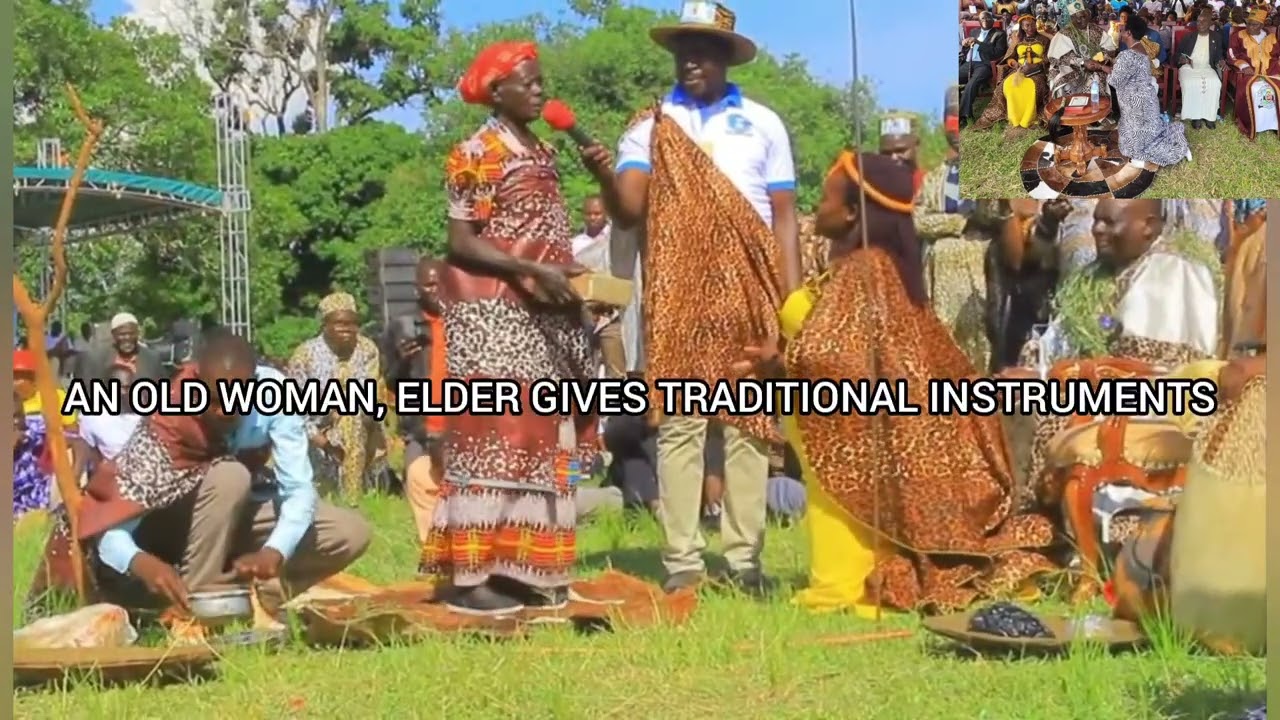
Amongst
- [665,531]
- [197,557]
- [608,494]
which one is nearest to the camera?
[197,557]

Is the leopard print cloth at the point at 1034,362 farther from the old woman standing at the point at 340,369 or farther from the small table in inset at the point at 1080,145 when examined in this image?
the small table in inset at the point at 1080,145

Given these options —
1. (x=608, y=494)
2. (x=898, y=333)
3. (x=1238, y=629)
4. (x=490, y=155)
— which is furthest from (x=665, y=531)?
(x=1238, y=629)

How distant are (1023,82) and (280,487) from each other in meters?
3.70

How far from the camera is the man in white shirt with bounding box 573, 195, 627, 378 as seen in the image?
134 inches

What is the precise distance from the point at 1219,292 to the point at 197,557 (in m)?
2.40

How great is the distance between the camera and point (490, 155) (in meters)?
3.27

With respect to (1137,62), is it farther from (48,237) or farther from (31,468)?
(48,237)

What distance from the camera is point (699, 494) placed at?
360 centimetres

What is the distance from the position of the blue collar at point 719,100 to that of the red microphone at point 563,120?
21 centimetres

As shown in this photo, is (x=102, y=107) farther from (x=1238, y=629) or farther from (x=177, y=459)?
(x=1238, y=629)

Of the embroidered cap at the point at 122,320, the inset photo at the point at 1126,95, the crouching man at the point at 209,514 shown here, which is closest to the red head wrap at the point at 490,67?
the crouching man at the point at 209,514

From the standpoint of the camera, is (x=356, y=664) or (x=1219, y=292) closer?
(x=356, y=664)

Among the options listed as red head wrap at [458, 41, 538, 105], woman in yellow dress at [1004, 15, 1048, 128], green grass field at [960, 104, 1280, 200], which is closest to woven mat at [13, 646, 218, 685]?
red head wrap at [458, 41, 538, 105]

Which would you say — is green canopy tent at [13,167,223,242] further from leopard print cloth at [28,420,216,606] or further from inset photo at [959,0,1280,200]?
inset photo at [959,0,1280,200]
